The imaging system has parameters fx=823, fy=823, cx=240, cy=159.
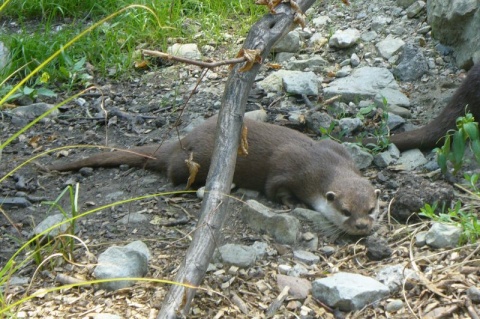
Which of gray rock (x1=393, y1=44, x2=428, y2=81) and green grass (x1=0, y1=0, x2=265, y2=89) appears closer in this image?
gray rock (x1=393, y1=44, x2=428, y2=81)

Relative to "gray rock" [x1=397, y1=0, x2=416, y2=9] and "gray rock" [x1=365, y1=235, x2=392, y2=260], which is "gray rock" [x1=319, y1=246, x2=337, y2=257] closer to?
"gray rock" [x1=365, y1=235, x2=392, y2=260]

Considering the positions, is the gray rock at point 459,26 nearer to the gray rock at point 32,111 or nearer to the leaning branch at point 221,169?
the leaning branch at point 221,169

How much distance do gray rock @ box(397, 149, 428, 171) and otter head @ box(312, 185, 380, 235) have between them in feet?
1.55

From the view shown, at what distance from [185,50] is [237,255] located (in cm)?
276

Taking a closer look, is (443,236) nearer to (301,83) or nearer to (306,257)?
(306,257)

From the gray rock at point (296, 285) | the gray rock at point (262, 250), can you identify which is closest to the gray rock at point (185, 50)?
the gray rock at point (262, 250)

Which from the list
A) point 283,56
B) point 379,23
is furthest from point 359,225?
point 379,23

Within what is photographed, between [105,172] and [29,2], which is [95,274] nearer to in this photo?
[105,172]

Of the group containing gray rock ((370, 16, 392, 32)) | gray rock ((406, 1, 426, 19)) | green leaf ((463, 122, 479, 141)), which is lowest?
gray rock ((370, 16, 392, 32))

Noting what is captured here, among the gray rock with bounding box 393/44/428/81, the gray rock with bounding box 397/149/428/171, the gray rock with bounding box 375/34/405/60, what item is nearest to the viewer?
the gray rock with bounding box 397/149/428/171

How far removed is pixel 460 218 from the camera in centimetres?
365

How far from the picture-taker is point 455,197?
412 centimetres

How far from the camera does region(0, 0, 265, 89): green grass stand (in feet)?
19.1

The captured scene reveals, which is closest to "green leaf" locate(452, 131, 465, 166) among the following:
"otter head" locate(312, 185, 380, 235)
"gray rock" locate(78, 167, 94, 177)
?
"otter head" locate(312, 185, 380, 235)
